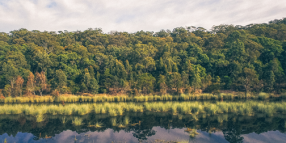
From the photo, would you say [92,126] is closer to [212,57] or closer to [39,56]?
[39,56]

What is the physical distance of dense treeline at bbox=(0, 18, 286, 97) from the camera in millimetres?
27422

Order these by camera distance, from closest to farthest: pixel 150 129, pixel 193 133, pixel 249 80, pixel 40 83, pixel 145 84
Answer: pixel 193 133 < pixel 150 129 < pixel 249 80 < pixel 145 84 < pixel 40 83

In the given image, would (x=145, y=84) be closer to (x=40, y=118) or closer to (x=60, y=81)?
(x=60, y=81)

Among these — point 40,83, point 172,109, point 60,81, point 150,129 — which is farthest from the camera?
point 40,83

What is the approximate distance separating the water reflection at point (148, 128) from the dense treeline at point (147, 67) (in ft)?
34.7

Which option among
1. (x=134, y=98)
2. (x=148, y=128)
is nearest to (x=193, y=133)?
(x=148, y=128)

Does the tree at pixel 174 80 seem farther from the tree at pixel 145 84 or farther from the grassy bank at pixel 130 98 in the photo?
the tree at pixel 145 84

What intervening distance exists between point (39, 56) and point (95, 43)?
51.3 ft

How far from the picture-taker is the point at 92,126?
1488 cm

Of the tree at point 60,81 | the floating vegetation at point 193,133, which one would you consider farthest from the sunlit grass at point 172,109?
the tree at point 60,81

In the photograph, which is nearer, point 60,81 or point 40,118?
point 40,118

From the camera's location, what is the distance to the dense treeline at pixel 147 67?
90.0 feet

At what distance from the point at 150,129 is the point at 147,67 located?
21.2m

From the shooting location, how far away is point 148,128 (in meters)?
14.6
